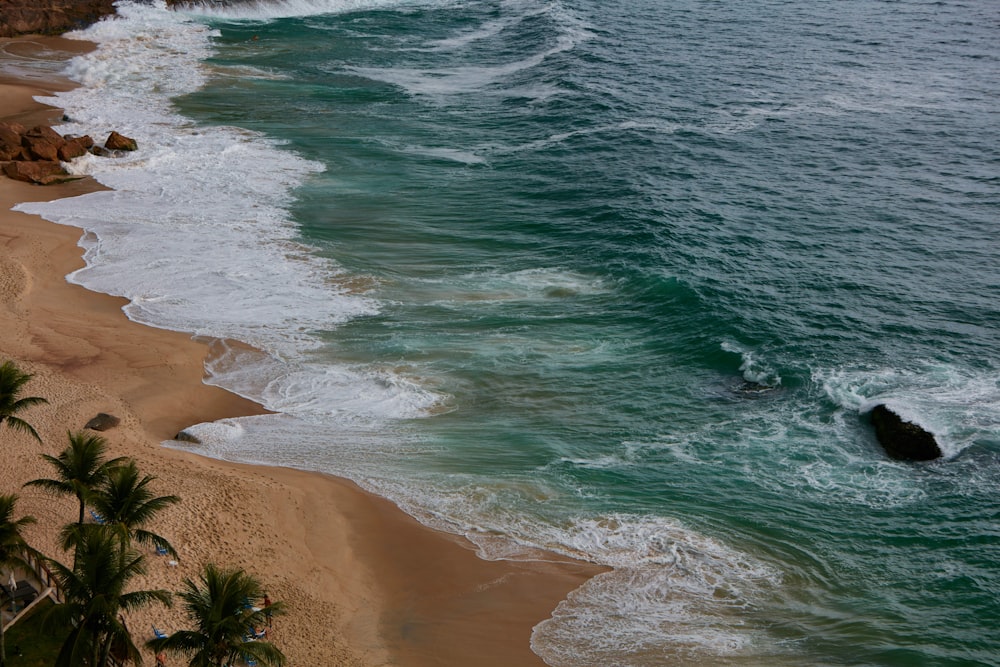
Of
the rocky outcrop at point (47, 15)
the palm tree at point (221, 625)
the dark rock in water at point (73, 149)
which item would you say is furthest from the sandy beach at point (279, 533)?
the rocky outcrop at point (47, 15)

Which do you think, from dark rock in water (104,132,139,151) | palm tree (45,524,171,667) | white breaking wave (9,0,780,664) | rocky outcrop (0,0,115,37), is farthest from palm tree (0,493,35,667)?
rocky outcrop (0,0,115,37)

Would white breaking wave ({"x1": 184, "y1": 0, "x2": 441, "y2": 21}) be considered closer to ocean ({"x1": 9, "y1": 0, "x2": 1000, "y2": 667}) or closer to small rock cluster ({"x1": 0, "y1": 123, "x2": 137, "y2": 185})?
ocean ({"x1": 9, "y1": 0, "x2": 1000, "y2": 667})

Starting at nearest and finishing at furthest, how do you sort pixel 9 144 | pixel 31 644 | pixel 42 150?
pixel 31 644 < pixel 42 150 < pixel 9 144

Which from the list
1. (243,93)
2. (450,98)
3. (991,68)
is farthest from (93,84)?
(991,68)

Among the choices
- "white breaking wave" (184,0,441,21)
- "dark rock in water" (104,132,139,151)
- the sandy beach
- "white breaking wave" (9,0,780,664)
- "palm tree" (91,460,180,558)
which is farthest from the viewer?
"white breaking wave" (184,0,441,21)

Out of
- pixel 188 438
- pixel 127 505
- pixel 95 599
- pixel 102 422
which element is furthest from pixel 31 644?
pixel 102 422

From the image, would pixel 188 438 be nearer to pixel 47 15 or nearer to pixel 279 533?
pixel 279 533

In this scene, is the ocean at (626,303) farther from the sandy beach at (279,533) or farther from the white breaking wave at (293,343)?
the sandy beach at (279,533)
